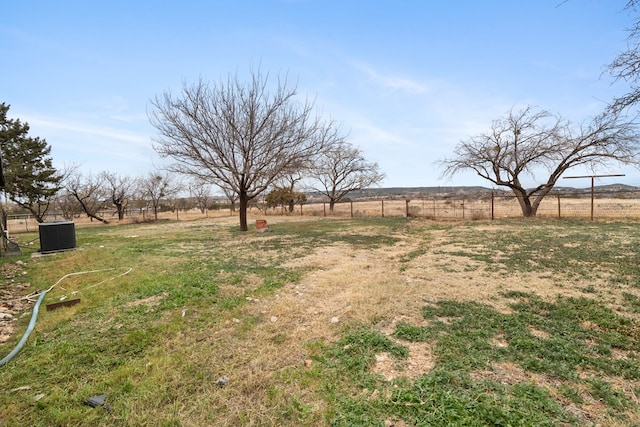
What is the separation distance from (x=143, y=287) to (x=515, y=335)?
4.81 meters

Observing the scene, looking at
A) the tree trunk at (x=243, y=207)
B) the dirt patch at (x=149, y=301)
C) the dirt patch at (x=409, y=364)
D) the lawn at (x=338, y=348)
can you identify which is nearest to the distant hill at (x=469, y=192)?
the lawn at (x=338, y=348)

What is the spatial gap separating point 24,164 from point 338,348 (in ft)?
76.0

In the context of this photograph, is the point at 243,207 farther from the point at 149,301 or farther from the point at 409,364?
the point at 409,364

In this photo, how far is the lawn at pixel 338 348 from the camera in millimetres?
1824

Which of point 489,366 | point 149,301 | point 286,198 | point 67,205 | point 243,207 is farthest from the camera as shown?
point 286,198

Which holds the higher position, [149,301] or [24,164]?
[24,164]

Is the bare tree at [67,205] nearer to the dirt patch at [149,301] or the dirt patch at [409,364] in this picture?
the dirt patch at [149,301]

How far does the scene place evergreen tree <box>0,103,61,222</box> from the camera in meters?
16.2

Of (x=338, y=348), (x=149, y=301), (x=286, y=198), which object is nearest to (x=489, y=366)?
(x=338, y=348)

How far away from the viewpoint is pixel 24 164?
680 inches

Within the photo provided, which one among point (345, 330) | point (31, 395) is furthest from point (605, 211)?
point (31, 395)

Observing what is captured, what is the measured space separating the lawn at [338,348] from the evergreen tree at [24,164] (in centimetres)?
1596

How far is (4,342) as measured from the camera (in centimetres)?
297

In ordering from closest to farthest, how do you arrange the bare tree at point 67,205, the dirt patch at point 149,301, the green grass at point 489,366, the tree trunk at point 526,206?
1. the green grass at point 489,366
2. the dirt patch at point 149,301
3. the tree trunk at point 526,206
4. the bare tree at point 67,205
